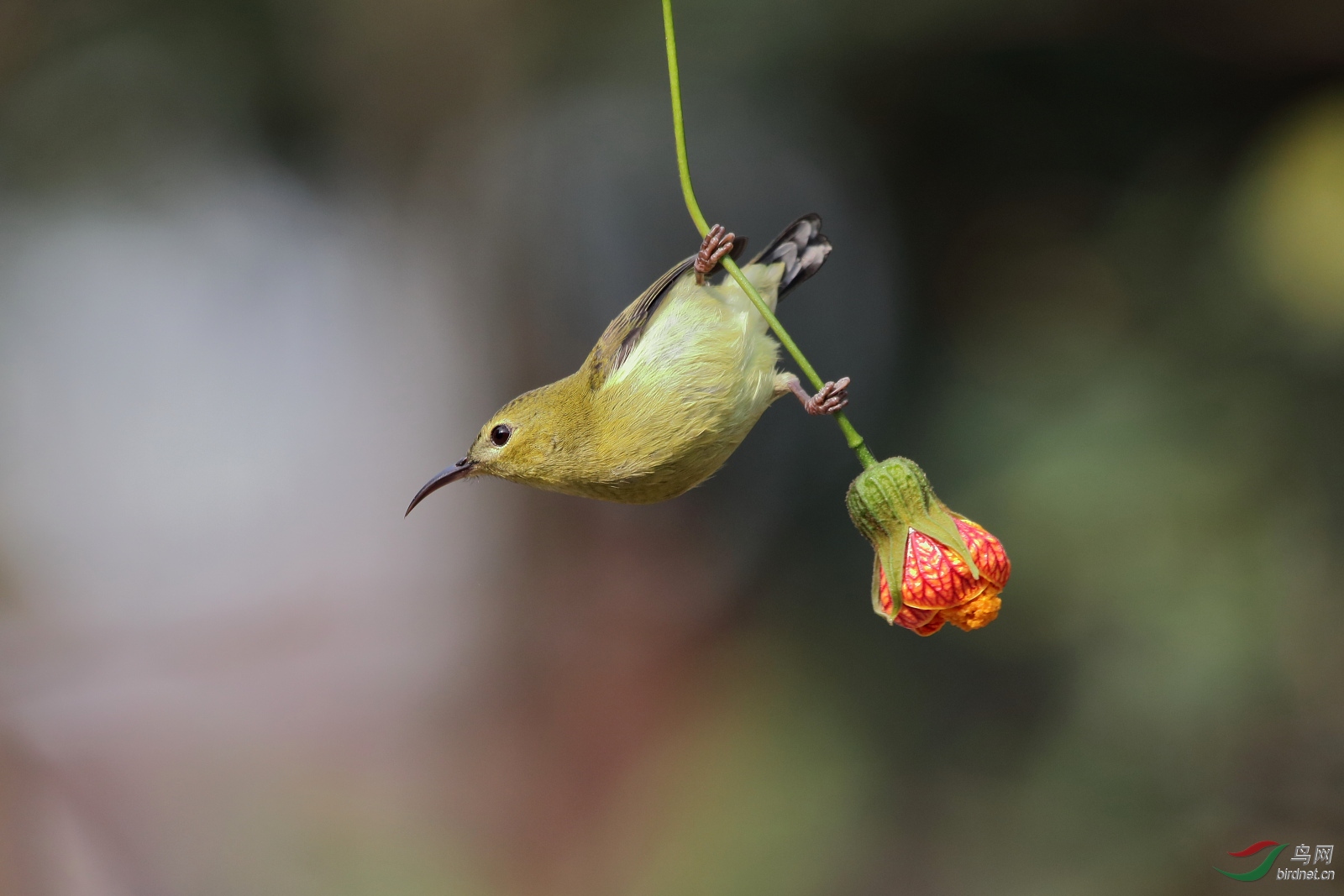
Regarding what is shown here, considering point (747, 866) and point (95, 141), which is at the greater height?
point (95, 141)

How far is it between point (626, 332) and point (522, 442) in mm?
467

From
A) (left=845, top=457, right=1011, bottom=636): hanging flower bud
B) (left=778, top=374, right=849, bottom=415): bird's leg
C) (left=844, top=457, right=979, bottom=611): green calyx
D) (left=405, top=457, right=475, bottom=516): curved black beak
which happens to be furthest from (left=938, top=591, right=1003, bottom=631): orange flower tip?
(left=405, top=457, right=475, bottom=516): curved black beak

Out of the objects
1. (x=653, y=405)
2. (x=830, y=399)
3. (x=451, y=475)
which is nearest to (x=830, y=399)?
(x=830, y=399)

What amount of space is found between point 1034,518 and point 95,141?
659 cm

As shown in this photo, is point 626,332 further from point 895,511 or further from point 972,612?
point 972,612

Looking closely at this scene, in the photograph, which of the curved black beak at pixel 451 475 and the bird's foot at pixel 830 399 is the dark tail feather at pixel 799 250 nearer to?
the bird's foot at pixel 830 399

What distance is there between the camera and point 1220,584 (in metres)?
3.58

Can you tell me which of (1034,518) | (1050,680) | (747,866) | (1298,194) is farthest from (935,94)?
(747,866)

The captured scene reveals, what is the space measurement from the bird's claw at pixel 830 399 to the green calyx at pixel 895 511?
0.17m

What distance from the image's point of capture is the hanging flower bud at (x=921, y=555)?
1477 mm

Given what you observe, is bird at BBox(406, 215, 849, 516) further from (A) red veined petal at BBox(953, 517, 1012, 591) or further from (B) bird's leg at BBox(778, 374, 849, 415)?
(A) red veined petal at BBox(953, 517, 1012, 591)

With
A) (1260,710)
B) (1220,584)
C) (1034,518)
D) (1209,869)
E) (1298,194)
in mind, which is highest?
(1298,194)

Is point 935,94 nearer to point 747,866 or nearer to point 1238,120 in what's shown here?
point 1238,120

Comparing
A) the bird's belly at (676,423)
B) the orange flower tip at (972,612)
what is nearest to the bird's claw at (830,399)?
the bird's belly at (676,423)
